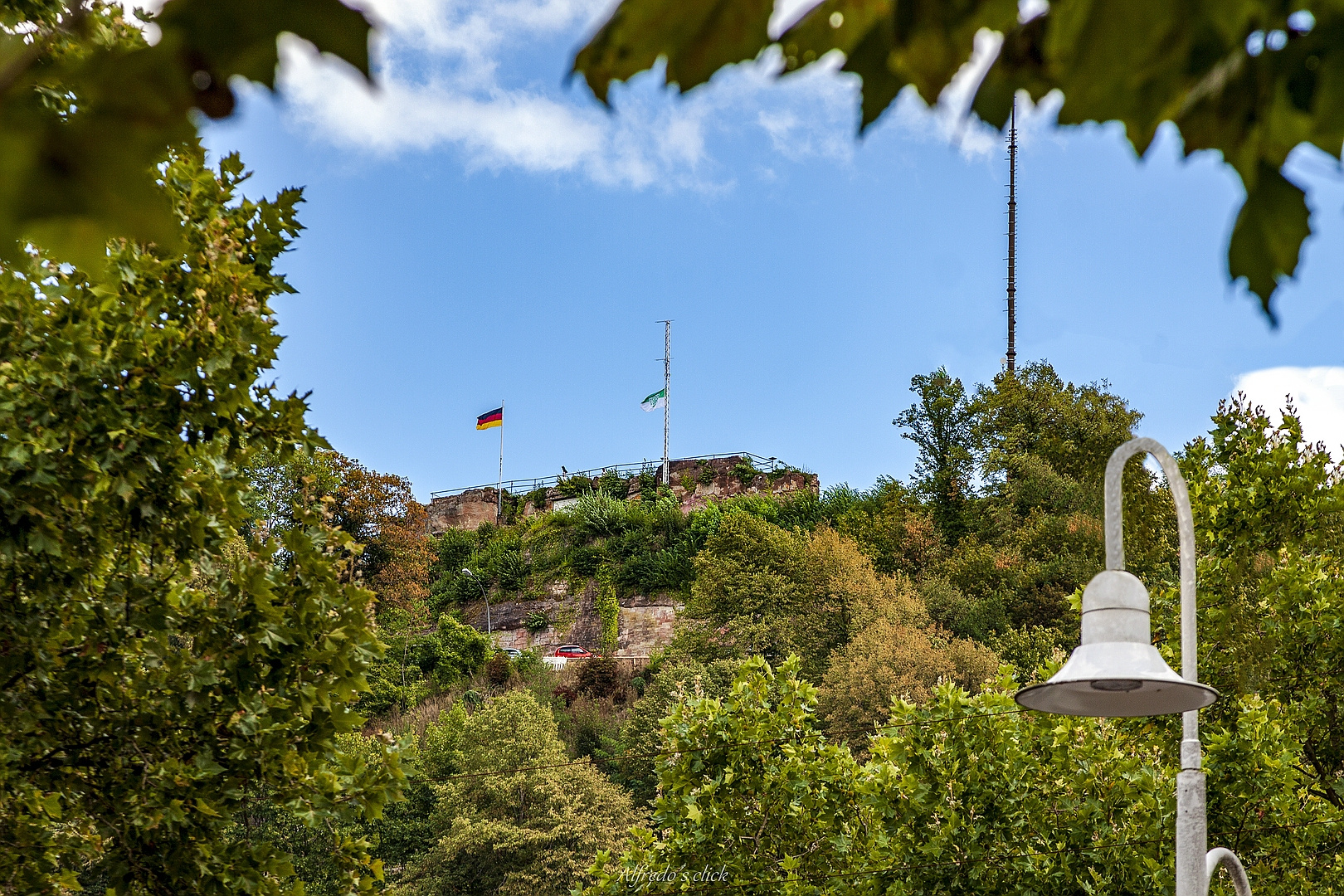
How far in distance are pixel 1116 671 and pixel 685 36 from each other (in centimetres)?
393

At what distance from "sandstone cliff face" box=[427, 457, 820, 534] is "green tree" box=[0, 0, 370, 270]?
132 feet

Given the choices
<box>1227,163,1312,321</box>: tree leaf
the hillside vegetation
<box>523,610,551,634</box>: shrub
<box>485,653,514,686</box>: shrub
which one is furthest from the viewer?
<box>523,610,551,634</box>: shrub

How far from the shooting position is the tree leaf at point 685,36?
2.76 ft

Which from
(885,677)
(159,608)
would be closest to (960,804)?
(159,608)

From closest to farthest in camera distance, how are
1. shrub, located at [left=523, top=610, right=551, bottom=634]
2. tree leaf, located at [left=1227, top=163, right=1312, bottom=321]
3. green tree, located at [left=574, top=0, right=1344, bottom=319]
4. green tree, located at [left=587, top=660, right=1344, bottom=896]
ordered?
green tree, located at [left=574, top=0, right=1344, bottom=319], tree leaf, located at [left=1227, top=163, right=1312, bottom=321], green tree, located at [left=587, top=660, right=1344, bottom=896], shrub, located at [left=523, top=610, right=551, bottom=634]

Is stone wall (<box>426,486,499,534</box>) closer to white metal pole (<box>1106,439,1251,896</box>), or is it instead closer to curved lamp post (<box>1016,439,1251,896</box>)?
white metal pole (<box>1106,439,1251,896</box>)

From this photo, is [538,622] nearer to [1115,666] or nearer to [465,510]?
[465,510]

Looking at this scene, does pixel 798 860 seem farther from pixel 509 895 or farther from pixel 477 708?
pixel 477 708

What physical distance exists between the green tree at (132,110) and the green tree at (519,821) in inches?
924

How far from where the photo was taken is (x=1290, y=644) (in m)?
11.7

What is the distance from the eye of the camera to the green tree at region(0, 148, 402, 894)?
5.61 m

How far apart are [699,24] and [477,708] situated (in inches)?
1133

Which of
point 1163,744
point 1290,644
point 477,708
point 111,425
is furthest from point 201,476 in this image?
point 477,708

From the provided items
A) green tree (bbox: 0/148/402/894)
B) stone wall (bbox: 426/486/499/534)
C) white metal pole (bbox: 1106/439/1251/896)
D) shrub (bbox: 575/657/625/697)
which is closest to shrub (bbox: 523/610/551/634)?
shrub (bbox: 575/657/625/697)
